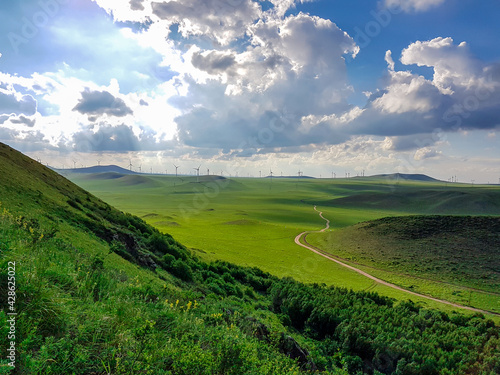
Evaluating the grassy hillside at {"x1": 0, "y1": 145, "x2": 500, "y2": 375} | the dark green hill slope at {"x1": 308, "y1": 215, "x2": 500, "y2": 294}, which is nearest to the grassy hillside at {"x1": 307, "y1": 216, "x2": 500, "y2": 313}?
the dark green hill slope at {"x1": 308, "y1": 215, "x2": 500, "y2": 294}

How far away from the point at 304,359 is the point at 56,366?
11706mm

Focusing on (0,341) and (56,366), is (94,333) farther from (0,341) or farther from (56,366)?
(0,341)

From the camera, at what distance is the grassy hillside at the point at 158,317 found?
5.70 m

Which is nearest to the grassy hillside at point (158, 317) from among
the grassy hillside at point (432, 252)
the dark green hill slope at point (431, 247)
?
the grassy hillside at point (432, 252)

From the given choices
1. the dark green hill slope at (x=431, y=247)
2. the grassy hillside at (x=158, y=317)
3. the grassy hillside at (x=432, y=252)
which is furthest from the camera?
the dark green hill slope at (x=431, y=247)

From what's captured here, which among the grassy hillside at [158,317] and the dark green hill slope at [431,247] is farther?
the dark green hill slope at [431,247]

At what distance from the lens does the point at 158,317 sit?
7914 millimetres

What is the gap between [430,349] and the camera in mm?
20219

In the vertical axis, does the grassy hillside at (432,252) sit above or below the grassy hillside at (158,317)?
below

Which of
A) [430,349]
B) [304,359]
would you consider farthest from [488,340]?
[304,359]

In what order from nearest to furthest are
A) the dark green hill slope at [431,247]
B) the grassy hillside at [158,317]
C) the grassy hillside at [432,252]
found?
the grassy hillside at [158,317] < the grassy hillside at [432,252] < the dark green hill slope at [431,247]

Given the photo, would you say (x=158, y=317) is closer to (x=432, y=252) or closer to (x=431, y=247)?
(x=432, y=252)

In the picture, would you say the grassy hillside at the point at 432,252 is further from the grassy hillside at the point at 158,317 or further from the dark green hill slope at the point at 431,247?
the grassy hillside at the point at 158,317

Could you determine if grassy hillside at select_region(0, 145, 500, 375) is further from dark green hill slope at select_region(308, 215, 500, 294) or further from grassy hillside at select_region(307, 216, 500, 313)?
dark green hill slope at select_region(308, 215, 500, 294)
